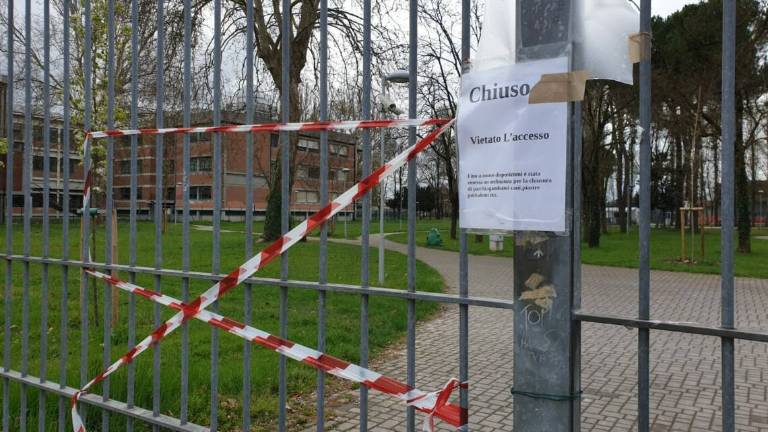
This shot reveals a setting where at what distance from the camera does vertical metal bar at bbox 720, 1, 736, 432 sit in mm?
1587

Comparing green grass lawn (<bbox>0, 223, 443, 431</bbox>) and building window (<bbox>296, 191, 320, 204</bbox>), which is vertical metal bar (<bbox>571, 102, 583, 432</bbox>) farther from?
building window (<bbox>296, 191, 320, 204</bbox>)

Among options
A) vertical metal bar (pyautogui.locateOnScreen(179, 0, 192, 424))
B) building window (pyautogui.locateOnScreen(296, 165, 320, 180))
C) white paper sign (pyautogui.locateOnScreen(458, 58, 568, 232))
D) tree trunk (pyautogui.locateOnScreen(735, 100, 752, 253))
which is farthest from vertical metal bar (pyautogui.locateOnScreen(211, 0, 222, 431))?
tree trunk (pyautogui.locateOnScreen(735, 100, 752, 253))

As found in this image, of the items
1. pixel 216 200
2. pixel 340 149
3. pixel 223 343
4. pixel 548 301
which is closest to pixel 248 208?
pixel 216 200

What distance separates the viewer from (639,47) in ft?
5.57

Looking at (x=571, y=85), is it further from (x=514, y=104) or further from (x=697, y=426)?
(x=697, y=426)

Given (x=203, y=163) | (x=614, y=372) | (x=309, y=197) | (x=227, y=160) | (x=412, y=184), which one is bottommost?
(x=614, y=372)

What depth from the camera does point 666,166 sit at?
44.5 metres

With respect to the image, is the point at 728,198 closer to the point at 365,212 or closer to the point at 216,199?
the point at 365,212

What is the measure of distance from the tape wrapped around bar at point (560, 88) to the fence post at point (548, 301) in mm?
49

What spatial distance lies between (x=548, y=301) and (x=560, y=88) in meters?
0.62

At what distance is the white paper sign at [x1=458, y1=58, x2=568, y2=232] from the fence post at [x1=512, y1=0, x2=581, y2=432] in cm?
4

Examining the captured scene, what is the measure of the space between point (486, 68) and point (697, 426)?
12.4 ft

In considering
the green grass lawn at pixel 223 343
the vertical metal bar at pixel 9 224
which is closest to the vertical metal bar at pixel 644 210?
the green grass lawn at pixel 223 343

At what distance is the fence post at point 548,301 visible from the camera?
1746mm
